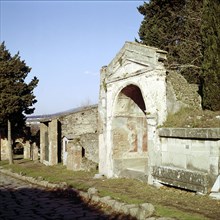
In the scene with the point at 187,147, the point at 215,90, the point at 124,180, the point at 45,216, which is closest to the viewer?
the point at 45,216

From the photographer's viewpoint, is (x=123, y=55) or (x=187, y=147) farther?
(x=123, y=55)

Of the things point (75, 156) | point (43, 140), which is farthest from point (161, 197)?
point (43, 140)

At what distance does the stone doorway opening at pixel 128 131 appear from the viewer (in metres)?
15.7

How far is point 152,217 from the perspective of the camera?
7559mm

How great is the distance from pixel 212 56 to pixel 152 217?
7.08 m

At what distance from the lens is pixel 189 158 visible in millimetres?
11156

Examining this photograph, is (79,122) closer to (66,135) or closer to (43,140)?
(66,135)

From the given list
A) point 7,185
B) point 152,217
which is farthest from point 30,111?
point 152,217

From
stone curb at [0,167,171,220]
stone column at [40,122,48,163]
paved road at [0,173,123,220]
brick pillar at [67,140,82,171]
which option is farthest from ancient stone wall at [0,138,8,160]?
stone curb at [0,167,171,220]

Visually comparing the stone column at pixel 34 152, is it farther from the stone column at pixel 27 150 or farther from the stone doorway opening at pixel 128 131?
the stone doorway opening at pixel 128 131

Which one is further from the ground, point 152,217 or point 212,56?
point 212,56

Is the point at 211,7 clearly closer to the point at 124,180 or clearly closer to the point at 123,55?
the point at 123,55

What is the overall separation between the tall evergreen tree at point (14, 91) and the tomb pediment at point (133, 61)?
459 inches

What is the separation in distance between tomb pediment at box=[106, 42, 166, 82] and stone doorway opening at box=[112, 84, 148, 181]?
0.91 meters
